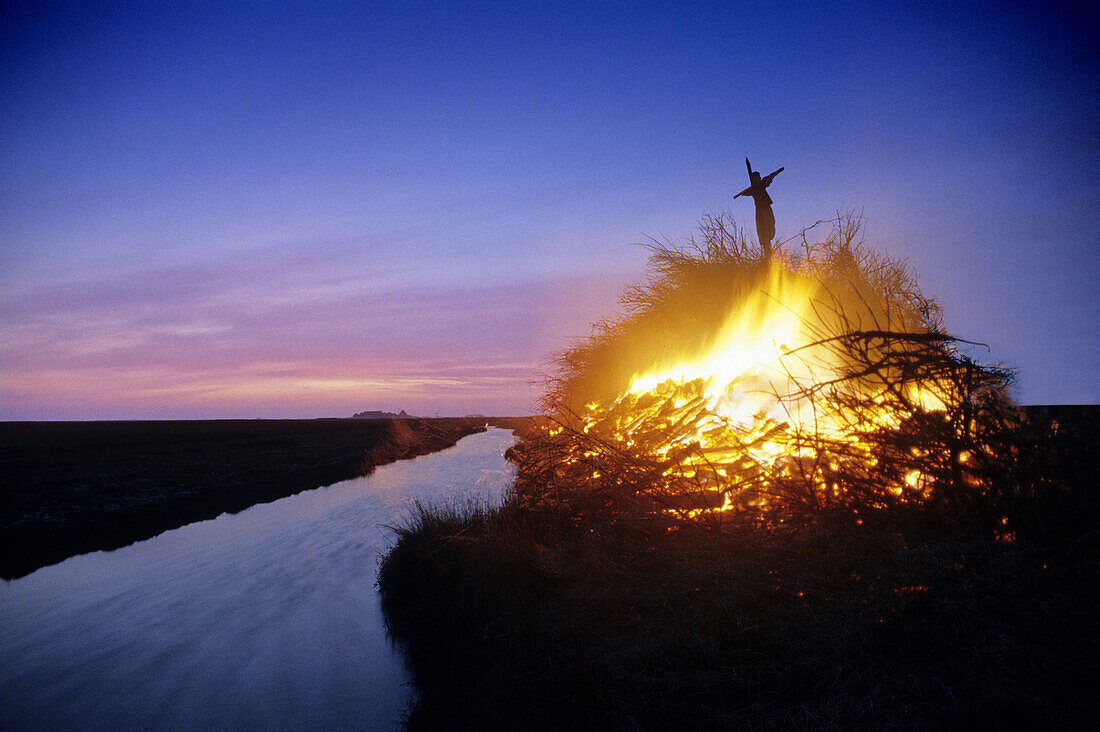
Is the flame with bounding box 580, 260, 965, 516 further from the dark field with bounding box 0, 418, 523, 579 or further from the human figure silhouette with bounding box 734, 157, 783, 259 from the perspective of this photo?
the dark field with bounding box 0, 418, 523, 579

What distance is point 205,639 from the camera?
303 inches

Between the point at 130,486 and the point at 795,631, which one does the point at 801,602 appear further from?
the point at 130,486

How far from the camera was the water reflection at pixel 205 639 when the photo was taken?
5.86 m

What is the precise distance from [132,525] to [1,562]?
368 centimetres

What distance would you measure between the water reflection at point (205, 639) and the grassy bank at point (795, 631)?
1.12 meters

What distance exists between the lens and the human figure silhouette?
14.5 meters

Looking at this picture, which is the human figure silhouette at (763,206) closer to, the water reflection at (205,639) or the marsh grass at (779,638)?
the marsh grass at (779,638)

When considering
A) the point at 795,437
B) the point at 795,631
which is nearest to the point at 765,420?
the point at 795,437

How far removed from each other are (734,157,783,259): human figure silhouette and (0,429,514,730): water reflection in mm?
12877

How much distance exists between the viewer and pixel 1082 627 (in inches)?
143

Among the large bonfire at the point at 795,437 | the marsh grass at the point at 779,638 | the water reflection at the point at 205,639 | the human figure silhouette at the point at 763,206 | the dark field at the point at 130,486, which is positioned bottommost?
the water reflection at the point at 205,639

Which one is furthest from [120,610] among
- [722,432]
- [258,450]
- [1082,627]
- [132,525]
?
[258,450]

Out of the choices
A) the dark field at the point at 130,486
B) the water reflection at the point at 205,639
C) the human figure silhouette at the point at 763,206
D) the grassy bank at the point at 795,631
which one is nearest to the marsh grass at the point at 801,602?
the grassy bank at the point at 795,631

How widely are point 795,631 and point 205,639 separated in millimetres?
8138
